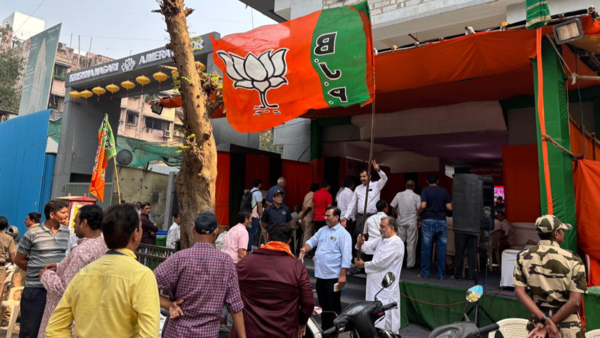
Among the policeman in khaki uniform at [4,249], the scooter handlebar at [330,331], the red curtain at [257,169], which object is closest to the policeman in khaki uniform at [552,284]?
the scooter handlebar at [330,331]

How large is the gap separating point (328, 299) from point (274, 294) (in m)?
2.22

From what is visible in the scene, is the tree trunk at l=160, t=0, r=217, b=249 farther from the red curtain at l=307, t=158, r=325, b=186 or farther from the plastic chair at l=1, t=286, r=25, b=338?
the red curtain at l=307, t=158, r=325, b=186

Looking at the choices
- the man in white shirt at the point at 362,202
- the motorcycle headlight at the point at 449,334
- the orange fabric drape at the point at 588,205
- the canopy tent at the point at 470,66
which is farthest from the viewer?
the man in white shirt at the point at 362,202

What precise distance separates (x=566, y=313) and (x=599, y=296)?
1607mm

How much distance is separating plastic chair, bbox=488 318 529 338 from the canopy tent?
3337 millimetres

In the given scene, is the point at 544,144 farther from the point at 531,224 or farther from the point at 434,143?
the point at 434,143

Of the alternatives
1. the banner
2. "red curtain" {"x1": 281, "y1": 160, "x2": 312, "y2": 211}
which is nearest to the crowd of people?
"red curtain" {"x1": 281, "y1": 160, "x2": 312, "y2": 211}

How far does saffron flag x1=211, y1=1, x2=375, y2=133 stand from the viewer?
5.54 metres

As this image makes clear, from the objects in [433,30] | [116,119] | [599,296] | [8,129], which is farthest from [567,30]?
[8,129]

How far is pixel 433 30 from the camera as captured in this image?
1033cm

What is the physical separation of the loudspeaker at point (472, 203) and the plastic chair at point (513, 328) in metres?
2.44

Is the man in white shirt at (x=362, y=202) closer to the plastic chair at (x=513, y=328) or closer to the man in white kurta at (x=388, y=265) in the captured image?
the man in white kurta at (x=388, y=265)

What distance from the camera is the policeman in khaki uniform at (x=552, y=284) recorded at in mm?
3150

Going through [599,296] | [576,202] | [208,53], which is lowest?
[599,296]
